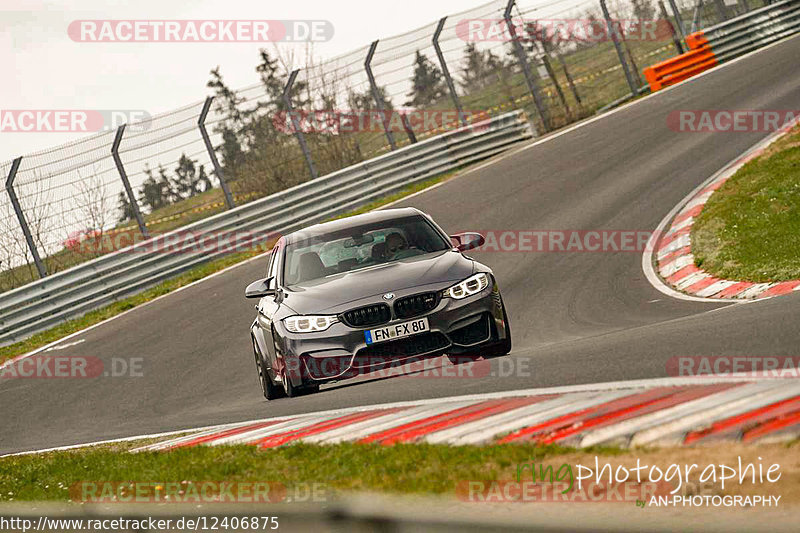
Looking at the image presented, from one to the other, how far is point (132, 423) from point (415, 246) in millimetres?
3752

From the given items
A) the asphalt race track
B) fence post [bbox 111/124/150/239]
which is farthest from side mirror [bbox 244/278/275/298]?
fence post [bbox 111/124/150/239]

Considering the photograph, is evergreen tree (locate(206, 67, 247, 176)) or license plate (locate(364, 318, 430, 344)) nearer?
license plate (locate(364, 318, 430, 344))

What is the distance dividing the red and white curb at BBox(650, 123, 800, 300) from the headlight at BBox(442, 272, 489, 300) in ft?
10.1

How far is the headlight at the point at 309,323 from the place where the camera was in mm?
8688

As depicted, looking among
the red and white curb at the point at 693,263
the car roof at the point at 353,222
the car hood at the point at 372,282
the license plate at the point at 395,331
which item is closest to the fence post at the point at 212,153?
the red and white curb at the point at 693,263

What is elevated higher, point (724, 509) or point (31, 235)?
point (31, 235)

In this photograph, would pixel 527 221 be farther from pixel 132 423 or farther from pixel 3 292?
pixel 3 292

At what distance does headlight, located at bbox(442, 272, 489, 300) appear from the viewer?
878 cm

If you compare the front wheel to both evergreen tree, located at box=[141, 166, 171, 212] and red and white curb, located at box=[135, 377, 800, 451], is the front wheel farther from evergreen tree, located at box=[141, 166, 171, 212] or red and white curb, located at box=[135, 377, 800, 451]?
evergreen tree, located at box=[141, 166, 171, 212]

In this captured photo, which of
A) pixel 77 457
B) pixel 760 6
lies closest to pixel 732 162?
pixel 77 457

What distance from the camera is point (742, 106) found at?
21.9 metres

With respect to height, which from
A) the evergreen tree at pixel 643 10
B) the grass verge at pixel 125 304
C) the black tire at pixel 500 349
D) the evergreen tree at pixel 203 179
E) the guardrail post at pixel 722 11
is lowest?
the black tire at pixel 500 349

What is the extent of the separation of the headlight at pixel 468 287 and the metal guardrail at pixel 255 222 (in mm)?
13169

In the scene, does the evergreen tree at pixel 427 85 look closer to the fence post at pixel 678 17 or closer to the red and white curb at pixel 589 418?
the fence post at pixel 678 17
